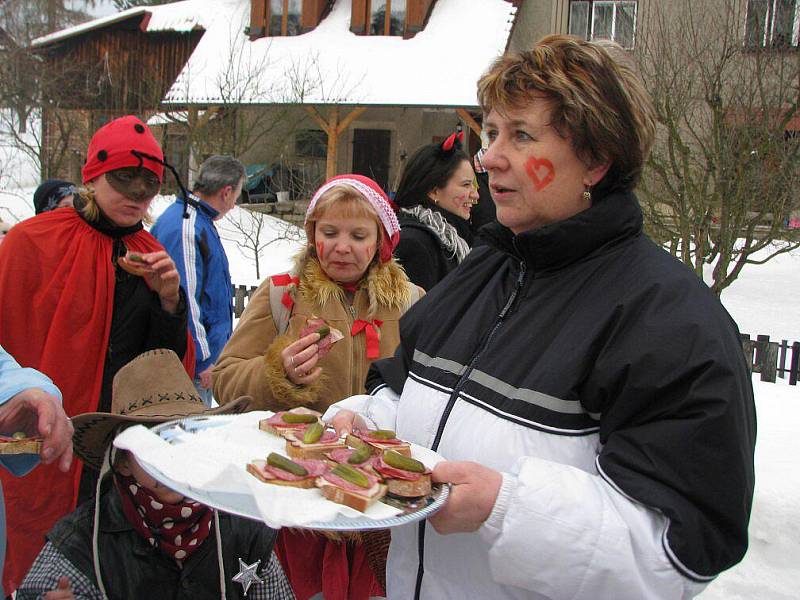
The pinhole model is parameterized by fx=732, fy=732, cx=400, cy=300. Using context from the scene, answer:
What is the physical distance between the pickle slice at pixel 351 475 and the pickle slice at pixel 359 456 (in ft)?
0.18

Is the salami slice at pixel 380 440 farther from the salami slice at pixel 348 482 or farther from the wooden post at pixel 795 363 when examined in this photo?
the wooden post at pixel 795 363

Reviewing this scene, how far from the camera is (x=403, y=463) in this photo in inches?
60.6

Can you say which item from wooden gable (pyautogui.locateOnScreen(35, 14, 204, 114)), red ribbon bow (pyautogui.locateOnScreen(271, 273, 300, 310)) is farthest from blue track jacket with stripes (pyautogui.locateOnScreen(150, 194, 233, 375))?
wooden gable (pyautogui.locateOnScreen(35, 14, 204, 114))

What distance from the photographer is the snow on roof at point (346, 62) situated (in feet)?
58.9

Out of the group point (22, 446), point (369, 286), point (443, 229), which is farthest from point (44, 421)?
point (443, 229)

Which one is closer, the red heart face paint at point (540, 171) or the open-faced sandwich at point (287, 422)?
the red heart face paint at point (540, 171)

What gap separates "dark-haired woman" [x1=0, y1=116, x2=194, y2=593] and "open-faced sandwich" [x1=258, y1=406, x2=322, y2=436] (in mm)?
1507

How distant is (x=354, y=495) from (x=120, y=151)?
7.99 ft

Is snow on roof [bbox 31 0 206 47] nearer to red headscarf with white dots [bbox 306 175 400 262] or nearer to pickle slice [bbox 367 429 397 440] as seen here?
red headscarf with white dots [bbox 306 175 400 262]

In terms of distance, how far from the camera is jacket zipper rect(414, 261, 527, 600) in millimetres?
1768

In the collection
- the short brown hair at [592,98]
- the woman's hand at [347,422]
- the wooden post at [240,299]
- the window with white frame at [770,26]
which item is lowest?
the wooden post at [240,299]

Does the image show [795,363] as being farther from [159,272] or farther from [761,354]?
[159,272]

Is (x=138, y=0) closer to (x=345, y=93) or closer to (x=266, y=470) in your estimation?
(x=345, y=93)

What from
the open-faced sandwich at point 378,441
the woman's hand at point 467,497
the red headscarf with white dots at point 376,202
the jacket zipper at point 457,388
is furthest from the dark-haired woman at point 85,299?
the woman's hand at point 467,497
